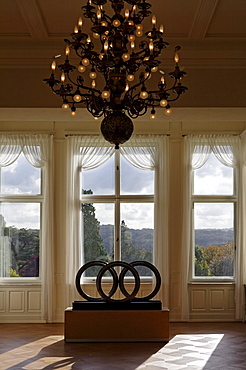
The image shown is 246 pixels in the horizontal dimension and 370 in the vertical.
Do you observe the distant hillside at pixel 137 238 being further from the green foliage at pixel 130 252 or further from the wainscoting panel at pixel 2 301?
the wainscoting panel at pixel 2 301

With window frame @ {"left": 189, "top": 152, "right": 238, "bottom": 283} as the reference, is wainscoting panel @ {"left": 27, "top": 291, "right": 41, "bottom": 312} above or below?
below

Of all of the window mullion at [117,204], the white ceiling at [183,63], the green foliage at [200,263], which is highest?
the white ceiling at [183,63]

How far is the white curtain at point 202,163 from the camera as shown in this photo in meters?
10.2

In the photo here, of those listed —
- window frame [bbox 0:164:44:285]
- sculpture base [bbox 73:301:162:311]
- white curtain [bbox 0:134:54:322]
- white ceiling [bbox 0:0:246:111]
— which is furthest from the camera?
window frame [bbox 0:164:44:285]

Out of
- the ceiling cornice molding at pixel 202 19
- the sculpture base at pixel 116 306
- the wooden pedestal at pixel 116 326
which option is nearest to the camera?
the ceiling cornice molding at pixel 202 19

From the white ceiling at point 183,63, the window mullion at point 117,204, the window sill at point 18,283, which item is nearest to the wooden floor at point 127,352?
the window sill at point 18,283

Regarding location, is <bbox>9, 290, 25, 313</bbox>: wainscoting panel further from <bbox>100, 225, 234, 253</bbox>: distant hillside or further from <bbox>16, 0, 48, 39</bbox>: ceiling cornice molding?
<bbox>16, 0, 48, 39</bbox>: ceiling cornice molding

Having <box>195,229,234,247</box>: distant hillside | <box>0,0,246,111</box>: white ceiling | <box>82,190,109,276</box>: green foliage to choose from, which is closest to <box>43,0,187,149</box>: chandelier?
<box>0,0,246,111</box>: white ceiling

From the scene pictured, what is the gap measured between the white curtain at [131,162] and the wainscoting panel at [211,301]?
59 cm

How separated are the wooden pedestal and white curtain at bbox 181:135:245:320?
7.53 feet

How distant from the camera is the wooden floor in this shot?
6637 millimetres

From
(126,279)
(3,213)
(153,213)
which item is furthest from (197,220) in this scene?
(3,213)

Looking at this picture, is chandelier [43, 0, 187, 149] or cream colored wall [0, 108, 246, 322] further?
cream colored wall [0, 108, 246, 322]

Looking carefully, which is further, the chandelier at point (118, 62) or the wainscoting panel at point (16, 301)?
the wainscoting panel at point (16, 301)
